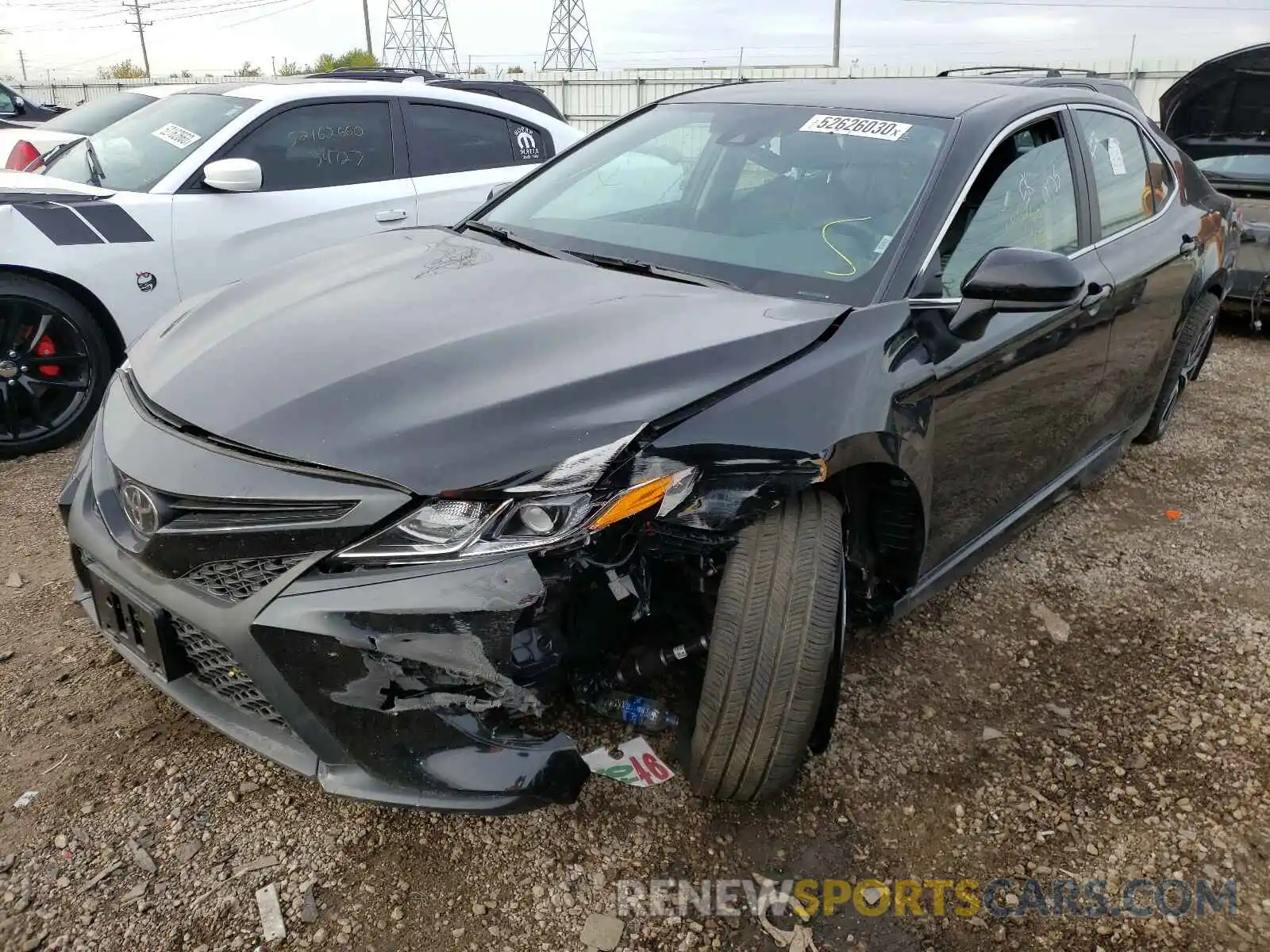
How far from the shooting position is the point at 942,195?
2.41 m

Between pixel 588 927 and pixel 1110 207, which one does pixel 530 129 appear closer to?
pixel 1110 207

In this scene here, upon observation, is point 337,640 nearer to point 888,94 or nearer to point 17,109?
point 888,94

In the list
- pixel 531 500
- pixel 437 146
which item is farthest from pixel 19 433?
pixel 531 500

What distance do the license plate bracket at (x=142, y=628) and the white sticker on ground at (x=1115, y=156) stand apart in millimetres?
3295

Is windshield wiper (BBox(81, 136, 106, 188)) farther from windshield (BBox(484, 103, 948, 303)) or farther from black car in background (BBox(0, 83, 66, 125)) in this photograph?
black car in background (BBox(0, 83, 66, 125))

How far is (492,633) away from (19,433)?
331 cm

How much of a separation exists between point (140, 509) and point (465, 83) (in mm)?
4365

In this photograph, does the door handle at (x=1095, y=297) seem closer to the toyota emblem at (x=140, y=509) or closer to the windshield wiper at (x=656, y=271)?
the windshield wiper at (x=656, y=271)

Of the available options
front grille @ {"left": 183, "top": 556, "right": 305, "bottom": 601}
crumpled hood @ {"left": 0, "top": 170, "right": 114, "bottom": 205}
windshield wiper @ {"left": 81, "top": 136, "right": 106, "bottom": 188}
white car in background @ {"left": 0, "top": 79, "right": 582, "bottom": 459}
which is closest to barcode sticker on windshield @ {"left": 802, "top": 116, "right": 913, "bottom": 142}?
front grille @ {"left": 183, "top": 556, "right": 305, "bottom": 601}

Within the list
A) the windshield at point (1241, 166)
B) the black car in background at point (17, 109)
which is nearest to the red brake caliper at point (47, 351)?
the black car in background at point (17, 109)

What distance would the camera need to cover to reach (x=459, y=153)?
17.0 ft

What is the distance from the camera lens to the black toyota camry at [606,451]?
169 centimetres

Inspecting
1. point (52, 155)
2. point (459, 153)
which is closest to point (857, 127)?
point (459, 153)

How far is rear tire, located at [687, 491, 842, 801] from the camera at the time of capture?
195 centimetres
